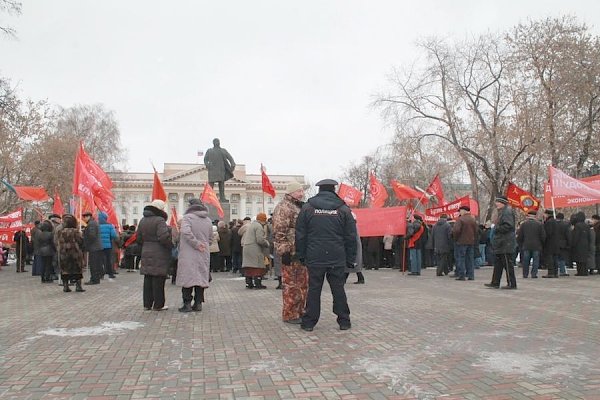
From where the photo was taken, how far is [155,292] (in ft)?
27.9

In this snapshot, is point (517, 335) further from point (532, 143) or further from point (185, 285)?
point (532, 143)

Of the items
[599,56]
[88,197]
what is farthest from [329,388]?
[599,56]

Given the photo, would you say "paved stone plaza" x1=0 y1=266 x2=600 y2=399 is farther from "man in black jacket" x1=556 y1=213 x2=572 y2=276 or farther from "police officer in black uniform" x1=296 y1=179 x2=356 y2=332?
"man in black jacket" x1=556 y1=213 x2=572 y2=276

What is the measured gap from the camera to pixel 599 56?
84.0ft

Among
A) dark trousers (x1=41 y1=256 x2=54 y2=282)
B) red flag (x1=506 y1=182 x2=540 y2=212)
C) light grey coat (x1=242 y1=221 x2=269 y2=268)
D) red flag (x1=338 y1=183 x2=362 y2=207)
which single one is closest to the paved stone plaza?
light grey coat (x1=242 y1=221 x2=269 y2=268)

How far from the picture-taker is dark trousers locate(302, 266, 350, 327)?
650cm

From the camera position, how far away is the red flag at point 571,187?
47.9 ft

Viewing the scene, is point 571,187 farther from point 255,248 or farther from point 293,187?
point 293,187

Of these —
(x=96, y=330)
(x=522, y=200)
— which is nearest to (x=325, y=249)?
(x=96, y=330)

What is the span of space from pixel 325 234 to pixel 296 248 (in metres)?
0.40

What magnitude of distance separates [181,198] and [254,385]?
338 ft

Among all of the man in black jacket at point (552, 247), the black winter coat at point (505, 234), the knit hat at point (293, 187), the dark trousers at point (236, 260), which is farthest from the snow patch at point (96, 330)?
the man in black jacket at point (552, 247)

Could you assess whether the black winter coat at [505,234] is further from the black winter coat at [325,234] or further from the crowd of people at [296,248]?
the black winter coat at [325,234]

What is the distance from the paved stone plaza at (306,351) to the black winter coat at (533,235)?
198 inches
